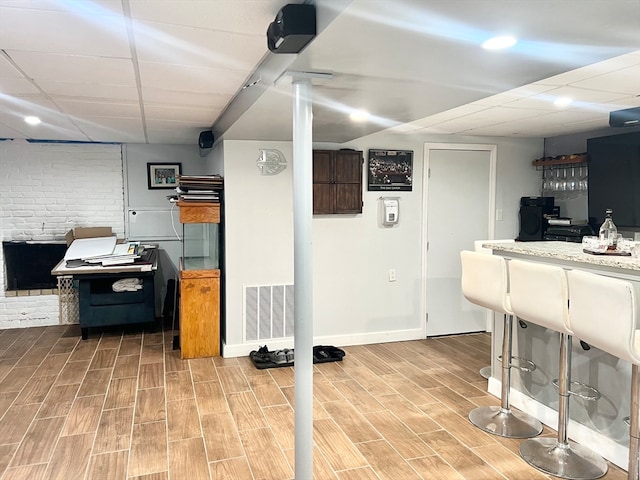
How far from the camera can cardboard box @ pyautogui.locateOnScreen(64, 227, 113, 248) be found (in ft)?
18.3

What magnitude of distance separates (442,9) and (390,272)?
12.1 ft

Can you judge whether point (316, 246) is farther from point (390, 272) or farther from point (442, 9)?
point (442, 9)

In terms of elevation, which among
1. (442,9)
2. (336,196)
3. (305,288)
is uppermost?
(442,9)

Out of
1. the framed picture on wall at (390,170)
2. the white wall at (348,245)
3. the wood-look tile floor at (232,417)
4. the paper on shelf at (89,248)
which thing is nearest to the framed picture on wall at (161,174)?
the paper on shelf at (89,248)

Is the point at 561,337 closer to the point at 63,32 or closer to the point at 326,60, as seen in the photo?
the point at 326,60

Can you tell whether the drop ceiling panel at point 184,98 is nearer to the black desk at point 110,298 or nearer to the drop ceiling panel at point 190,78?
the drop ceiling panel at point 190,78

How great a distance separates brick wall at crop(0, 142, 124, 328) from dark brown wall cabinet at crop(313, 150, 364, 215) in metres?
2.70

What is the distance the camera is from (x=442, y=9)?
1.39m

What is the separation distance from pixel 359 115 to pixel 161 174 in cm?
359

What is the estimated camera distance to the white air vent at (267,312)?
4.51 metres

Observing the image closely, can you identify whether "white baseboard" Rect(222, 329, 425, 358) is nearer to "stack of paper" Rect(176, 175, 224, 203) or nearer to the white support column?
"stack of paper" Rect(176, 175, 224, 203)

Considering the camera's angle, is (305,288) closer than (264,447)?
Yes

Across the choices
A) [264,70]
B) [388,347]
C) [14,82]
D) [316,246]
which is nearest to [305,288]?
[264,70]

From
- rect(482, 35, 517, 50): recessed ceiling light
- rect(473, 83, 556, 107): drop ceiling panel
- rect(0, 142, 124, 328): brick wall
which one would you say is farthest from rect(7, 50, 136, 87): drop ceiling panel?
rect(0, 142, 124, 328): brick wall
